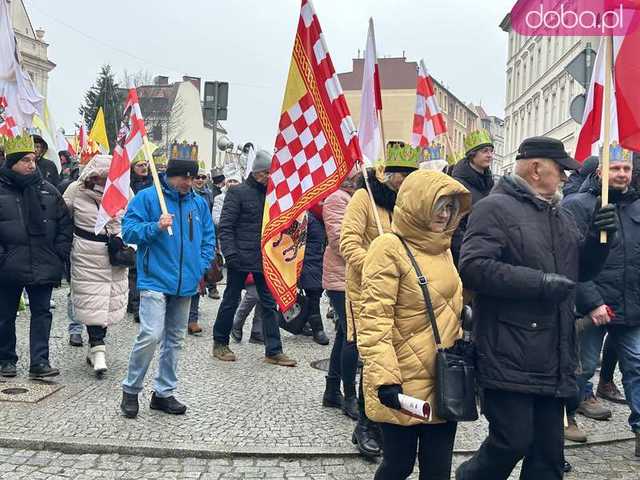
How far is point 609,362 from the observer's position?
688 cm

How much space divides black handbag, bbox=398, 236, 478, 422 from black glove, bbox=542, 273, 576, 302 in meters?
0.47

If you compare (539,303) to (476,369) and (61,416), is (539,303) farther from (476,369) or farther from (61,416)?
(61,416)

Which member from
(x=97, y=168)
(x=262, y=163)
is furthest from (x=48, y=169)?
(x=262, y=163)

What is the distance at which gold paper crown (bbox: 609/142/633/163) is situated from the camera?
528cm

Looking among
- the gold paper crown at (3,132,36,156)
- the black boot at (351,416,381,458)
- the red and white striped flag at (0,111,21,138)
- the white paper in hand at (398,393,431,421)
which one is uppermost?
the red and white striped flag at (0,111,21,138)

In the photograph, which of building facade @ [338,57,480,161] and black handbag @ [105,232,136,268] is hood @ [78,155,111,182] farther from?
building facade @ [338,57,480,161]

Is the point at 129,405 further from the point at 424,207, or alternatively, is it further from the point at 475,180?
the point at 475,180

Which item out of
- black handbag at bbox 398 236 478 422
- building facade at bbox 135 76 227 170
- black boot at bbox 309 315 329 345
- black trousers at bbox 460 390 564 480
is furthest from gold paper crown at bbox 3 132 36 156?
building facade at bbox 135 76 227 170

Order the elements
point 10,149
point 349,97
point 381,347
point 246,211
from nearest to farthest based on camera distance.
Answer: point 381,347
point 10,149
point 246,211
point 349,97

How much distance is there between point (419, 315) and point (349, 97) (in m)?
67.4

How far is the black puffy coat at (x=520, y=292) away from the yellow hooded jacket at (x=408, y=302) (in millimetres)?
142

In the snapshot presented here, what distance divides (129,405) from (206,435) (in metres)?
0.71

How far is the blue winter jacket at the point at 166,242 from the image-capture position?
5711 mm

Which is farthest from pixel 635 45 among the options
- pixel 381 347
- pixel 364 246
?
pixel 381 347
